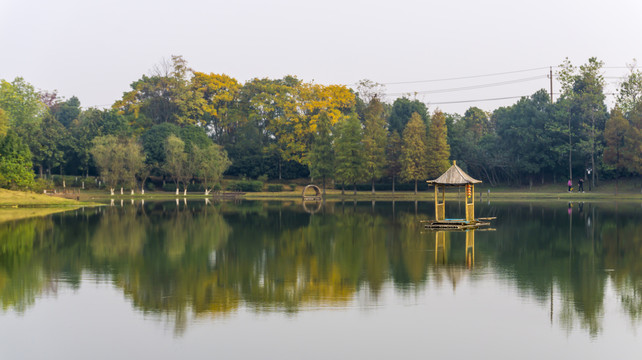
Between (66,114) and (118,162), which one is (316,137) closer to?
(118,162)

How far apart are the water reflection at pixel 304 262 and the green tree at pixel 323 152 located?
1786 inches

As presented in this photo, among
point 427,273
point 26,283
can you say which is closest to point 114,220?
point 26,283

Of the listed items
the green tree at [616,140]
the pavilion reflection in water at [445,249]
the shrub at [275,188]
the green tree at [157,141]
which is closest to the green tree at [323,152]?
the shrub at [275,188]

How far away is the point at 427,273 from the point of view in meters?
21.6

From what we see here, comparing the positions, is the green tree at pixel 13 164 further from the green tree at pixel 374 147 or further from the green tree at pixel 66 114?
the green tree at pixel 66 114

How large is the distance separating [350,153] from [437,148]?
11.5 m

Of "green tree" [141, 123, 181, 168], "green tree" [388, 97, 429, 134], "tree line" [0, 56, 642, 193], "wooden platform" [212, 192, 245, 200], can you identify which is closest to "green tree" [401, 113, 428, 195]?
Answer: "tree line" [0, 56, 642, 193]

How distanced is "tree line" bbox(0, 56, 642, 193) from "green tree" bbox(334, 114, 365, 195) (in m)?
0.17

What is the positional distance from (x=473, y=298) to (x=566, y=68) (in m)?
77.4

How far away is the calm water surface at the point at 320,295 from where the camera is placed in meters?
13.4

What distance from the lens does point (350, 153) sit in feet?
276

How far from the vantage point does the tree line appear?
83250mm

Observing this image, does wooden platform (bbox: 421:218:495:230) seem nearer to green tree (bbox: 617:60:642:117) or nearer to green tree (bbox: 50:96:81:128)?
green tree (bbox: 617:60:642:117)

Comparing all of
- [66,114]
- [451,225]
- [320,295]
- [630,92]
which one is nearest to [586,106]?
[630,92]
